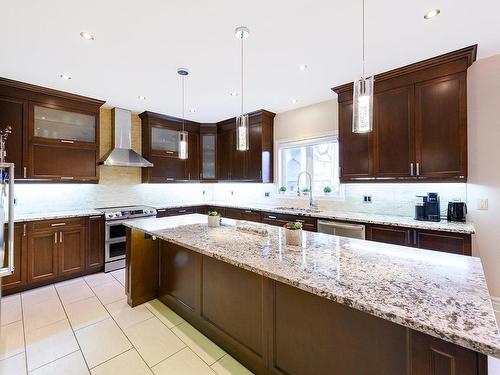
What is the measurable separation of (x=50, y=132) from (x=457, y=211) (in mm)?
5558

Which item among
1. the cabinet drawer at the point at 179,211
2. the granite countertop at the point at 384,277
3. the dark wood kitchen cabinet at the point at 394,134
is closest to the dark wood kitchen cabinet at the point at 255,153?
the cabinet drawer at the point at 179,211

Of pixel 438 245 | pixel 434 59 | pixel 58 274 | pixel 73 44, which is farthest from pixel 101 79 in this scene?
pixel 438 245

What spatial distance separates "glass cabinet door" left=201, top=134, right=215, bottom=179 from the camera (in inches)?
218

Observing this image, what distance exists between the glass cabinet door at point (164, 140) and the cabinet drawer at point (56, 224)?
73.0 inches

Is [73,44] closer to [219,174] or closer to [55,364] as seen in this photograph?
[55,364]

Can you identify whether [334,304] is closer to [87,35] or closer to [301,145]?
[87,35]

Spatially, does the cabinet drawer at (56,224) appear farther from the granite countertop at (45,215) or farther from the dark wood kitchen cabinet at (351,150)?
the dark wood kitchen cabinet at (351,150)

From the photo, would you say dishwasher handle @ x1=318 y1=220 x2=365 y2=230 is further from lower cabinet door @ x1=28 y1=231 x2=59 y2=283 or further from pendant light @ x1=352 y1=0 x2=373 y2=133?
lower cabinet door @ x1=28 y1=231 x2=59 y2=283

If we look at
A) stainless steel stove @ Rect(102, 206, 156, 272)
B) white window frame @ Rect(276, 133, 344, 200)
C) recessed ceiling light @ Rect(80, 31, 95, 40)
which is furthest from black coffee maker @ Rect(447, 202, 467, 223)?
stainless steel stove @ Rect(102, 206, 156, 272)

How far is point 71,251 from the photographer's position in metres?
3.46

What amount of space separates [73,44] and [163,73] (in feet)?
3.02

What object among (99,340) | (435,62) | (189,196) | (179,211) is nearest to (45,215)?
(179,211)

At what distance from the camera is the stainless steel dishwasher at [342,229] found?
119 inches

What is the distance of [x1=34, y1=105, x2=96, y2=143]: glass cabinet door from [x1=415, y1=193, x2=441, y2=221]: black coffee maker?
4.95 m
